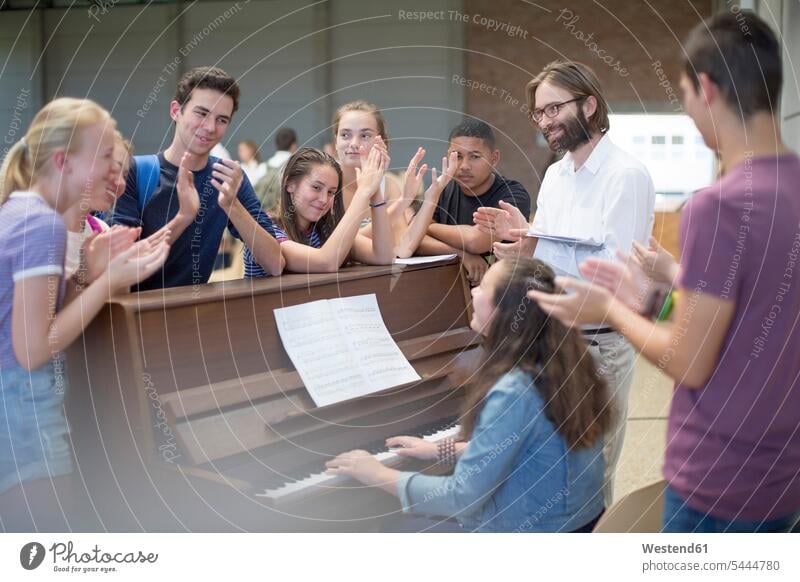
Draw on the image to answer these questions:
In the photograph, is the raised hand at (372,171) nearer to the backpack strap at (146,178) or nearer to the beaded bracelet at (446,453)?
the backpack strap at (146,178)

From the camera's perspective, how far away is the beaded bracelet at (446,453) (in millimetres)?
2021

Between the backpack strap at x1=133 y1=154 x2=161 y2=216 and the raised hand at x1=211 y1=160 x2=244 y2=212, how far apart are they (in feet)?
0.57

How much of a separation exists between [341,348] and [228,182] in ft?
1.57

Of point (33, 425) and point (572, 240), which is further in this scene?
point (572, 240)

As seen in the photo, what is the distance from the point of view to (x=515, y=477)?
5.89ft

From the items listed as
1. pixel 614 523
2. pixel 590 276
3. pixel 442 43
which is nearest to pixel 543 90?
pixel 590 276

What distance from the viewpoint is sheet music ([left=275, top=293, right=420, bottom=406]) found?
6.71ft

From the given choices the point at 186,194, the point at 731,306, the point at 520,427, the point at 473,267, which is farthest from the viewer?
the point at 473,267

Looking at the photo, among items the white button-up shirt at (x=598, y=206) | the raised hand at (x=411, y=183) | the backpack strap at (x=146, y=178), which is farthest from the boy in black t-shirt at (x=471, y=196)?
the backpack strap at (x=146, y=178)

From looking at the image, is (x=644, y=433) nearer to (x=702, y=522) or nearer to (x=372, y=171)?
(x=372, y=171)

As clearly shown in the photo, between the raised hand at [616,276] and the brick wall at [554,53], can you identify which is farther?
the brick wall at [554,53]

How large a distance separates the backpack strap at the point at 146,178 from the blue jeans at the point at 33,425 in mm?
492

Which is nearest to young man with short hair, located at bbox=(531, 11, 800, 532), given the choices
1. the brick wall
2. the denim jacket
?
the denim jacket
